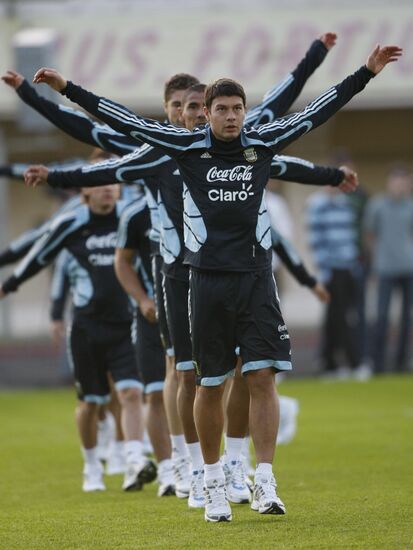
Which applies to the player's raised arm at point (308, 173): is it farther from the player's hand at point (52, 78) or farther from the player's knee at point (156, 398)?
the player's knee at point (156, 398)

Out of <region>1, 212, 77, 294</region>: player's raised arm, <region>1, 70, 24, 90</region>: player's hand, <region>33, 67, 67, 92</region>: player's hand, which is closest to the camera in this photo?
<region>33, 67, 67, 92</region>: player's hand

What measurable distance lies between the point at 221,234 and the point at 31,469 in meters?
4.00

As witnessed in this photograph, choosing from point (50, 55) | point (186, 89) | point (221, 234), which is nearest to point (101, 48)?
point (50, 55)

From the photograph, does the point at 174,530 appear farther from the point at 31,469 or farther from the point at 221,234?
the point at 31,469

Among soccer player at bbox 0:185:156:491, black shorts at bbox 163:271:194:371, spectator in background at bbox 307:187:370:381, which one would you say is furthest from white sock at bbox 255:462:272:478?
spectator in background at bbox 307:187:370:381

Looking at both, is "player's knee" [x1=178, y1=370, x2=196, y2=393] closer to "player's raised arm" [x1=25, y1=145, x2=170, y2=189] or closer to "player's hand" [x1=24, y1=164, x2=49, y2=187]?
"player's raised arm" [x1=25, y1=145, x2=170, y2=189]

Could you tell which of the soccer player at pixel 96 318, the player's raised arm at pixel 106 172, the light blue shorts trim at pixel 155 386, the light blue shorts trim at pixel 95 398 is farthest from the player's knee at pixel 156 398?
the player's raised arm at pixel 106 172

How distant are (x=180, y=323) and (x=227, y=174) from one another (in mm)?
1244

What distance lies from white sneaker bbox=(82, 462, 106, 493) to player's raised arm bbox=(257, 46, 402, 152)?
9.99 ft

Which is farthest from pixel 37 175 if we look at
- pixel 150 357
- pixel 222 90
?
pixel 150 357

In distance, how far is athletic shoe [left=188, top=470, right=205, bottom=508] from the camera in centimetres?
812

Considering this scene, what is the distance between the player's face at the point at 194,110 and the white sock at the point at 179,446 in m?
1.95

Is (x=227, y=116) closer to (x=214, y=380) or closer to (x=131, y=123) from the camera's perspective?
(x=131, y=123)

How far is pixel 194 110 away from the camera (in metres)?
8.31
